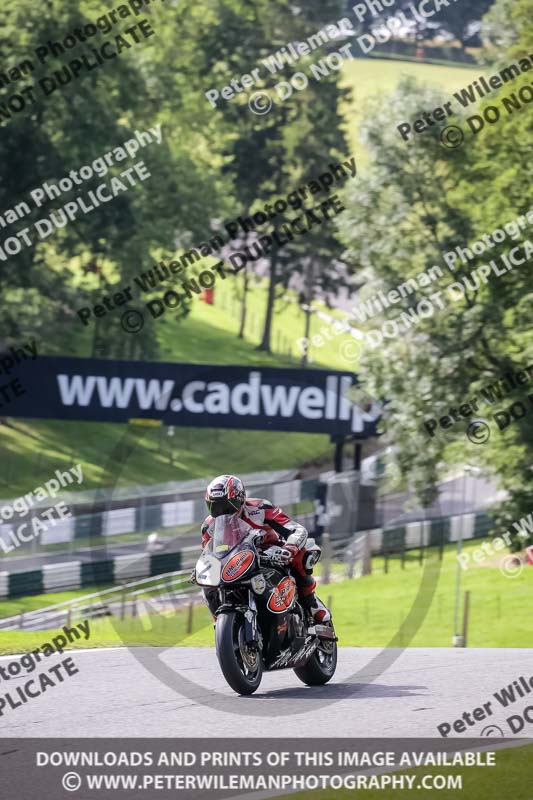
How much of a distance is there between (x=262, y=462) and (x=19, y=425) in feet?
31.4

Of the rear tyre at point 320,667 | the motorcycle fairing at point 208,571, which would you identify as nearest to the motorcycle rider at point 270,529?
the motorcycle fairing at point 208,571

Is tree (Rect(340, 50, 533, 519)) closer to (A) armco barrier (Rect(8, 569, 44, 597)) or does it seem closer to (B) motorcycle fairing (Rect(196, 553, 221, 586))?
(A) armco barrier (Rect(8, 569, 44, 597))

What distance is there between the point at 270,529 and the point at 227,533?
0.54m

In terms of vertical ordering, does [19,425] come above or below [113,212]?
below

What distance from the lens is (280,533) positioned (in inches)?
407

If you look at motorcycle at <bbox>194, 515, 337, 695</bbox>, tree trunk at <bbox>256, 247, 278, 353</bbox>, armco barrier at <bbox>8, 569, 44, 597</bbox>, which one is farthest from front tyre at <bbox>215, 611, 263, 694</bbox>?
tree trunk at <bbox>256, 247, 278, 353</bbox>

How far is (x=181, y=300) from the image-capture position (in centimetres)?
4916

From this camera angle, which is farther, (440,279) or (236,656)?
(440,279)

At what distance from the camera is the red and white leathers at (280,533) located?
398 inches

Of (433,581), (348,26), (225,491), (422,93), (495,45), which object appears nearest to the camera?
(225,491)

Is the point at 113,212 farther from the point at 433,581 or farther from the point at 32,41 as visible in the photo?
the point at 433,581

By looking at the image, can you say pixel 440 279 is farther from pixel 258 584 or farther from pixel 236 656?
pixel 236 656

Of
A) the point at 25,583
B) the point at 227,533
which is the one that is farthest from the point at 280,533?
the point at 25,583
